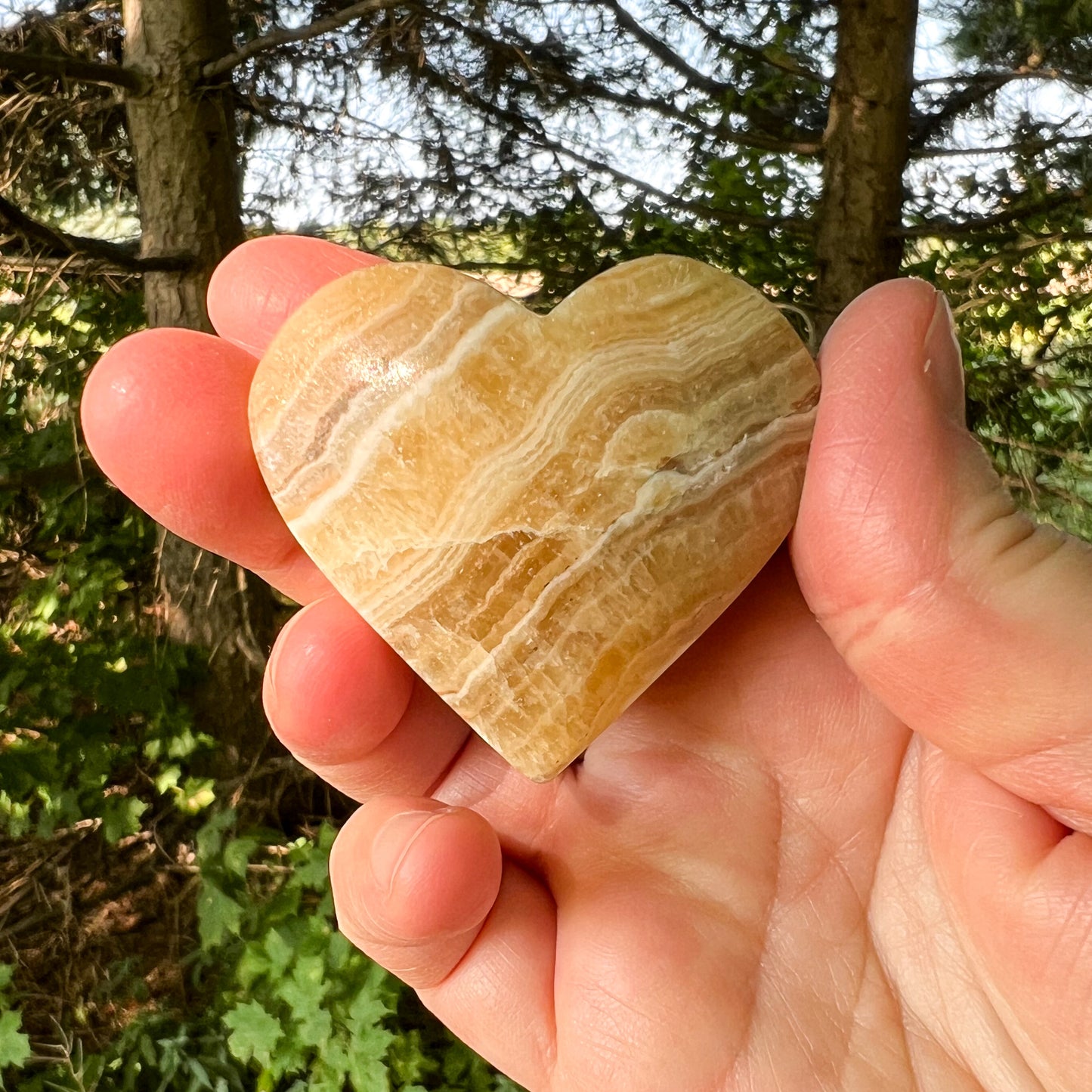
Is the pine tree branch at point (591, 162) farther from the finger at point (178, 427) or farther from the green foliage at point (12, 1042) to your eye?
the green foliage at point (12, 1042)

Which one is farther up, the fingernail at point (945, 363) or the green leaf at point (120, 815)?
the fingernail at point (945, 363)

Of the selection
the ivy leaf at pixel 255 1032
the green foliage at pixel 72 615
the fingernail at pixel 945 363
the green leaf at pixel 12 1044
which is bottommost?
the green leaf at pixel 12 1044

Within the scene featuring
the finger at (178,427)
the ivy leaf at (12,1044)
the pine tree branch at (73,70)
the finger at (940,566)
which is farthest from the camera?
the ivy leaf at (12,1044)

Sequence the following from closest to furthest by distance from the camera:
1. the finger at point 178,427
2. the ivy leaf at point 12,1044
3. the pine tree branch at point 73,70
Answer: the finger at point 178,427
the pine tree branch at point 73,70
the ivy leaf at point 12,1044

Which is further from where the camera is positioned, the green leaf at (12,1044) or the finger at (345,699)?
the green leaf at (12,1044)

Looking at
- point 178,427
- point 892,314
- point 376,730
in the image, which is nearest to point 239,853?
point 376,730

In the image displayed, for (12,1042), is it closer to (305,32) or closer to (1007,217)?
(305,32)

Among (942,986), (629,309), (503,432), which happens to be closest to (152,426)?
(503,432)

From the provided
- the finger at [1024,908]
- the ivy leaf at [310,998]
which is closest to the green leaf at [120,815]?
the ivy leaf at [310,998]
